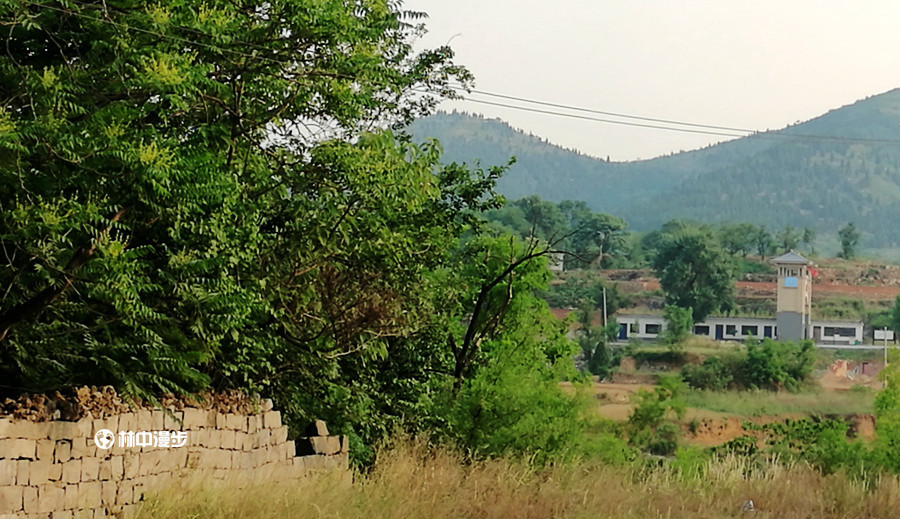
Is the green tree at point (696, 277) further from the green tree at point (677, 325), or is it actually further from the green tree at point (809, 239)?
the green tree at point (809, 239)

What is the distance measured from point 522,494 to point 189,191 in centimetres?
618

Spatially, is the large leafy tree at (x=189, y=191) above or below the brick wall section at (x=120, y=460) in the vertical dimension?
above

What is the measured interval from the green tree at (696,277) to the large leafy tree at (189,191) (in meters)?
101

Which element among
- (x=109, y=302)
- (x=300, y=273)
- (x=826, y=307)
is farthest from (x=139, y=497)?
(x=826, y=307)

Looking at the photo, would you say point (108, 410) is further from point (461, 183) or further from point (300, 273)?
point (461, 183)

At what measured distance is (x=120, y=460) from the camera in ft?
37.1

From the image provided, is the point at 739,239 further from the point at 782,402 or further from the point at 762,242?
the point at 782,402

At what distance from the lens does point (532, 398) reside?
848 inches

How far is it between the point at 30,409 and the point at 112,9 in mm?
4203

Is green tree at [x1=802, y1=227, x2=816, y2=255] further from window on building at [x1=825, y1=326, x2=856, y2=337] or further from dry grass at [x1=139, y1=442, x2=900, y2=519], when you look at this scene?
dry grass at [x1=139, y1=442, x2=900, y2=519]

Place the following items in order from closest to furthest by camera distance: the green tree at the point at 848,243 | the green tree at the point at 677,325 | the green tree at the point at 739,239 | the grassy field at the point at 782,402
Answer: the grassy field at the point at 782,402, the green tree at the point at 677,325, the green tree at the point at 739,239, the green tree at the point at 848,243

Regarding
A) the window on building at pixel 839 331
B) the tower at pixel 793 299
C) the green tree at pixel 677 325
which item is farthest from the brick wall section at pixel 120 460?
the window on building at pixel 839 331

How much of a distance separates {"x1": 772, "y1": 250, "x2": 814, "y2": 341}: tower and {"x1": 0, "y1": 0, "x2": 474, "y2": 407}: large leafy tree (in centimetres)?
9971

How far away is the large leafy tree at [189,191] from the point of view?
10984 mm
